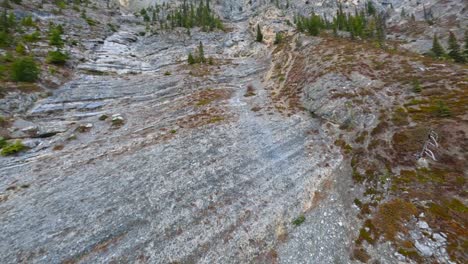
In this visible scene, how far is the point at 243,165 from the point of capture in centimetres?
2006

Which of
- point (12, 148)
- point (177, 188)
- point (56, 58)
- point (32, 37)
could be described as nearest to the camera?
point (177, 188)

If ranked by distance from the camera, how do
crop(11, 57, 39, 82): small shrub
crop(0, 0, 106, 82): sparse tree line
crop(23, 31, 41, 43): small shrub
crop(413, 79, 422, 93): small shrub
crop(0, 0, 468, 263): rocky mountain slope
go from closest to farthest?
crop(0, 0, 468, 263): rocky mountain slope, crop(413, 79, 422, 93): small shrub, crop(11, 57, 39, 82): small shrub, crop(0, 0, 106, 82): sparse tree line, crop(23, 31, 41, 43): small shrub

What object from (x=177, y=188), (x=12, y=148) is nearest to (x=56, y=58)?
(x=12, y=148)

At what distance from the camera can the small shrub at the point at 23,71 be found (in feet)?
106

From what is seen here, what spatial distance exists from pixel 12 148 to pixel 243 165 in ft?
74.0

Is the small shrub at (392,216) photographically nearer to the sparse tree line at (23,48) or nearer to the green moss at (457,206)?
the green moss at (457,206)

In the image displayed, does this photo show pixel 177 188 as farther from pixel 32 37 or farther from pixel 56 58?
pixel 32 37

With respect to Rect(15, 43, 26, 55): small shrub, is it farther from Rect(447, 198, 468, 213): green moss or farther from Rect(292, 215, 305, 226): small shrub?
Rect(447, 198, 468, 213): green moss

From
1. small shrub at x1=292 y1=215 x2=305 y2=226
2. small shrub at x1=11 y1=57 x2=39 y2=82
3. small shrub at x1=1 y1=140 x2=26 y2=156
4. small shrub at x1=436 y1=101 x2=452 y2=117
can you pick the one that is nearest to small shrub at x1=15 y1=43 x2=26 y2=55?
small shrub at x1=11 y1=57 x2=39 y2=82

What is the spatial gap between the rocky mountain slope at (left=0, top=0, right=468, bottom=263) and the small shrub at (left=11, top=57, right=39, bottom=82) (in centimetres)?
92

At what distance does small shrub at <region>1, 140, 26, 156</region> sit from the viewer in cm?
2166

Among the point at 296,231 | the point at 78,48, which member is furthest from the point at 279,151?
the point at 78,48

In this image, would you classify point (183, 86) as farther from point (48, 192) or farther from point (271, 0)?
point (271, 0)

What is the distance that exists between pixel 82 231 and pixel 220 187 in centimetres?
943
